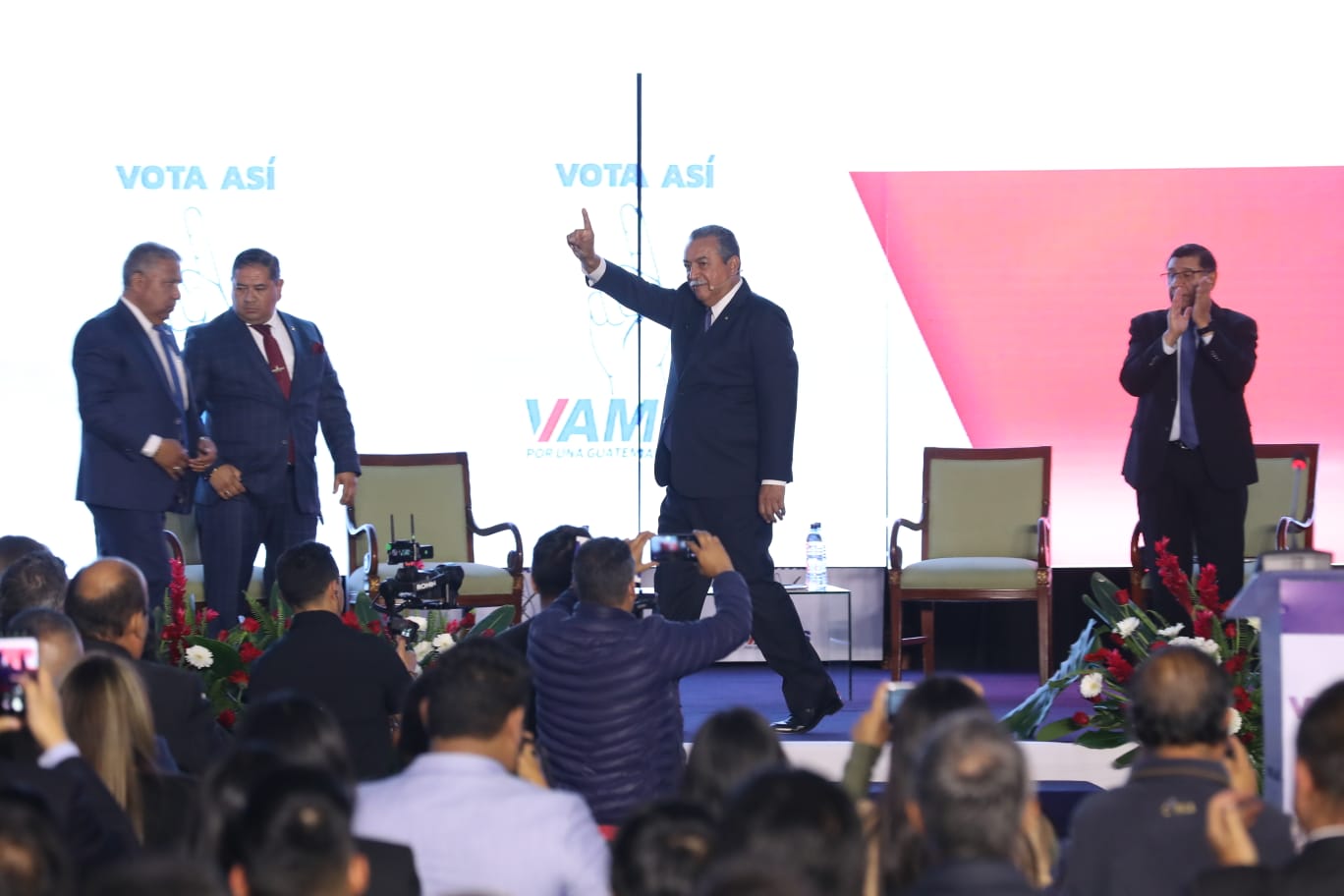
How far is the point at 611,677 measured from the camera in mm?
3512

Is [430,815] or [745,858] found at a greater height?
[745,858]

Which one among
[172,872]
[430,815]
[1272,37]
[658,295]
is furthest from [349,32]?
[172,872]

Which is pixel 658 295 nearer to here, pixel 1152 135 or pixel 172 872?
pixel 1152 135

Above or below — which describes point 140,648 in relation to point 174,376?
below

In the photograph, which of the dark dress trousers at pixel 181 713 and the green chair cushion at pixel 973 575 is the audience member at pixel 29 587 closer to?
the dark dress trousers at pixel 181 713

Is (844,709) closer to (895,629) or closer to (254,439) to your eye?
(895,629)

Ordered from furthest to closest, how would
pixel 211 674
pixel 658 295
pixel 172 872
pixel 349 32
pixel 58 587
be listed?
pixel 349 32
pixel 658 295
pixel 211 674
pixel 58 587
pixel 172 872

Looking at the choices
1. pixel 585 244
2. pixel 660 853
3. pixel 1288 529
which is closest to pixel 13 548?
pixel 585 244

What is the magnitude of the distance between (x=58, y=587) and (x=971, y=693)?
215 cm

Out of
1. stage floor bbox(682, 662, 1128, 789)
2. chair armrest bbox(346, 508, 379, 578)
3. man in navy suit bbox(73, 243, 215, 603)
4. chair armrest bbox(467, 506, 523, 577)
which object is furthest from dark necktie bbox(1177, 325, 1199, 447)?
man in navy suit bbox(73, 243, 215, 603)

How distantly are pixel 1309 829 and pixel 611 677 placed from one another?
5.27 ft

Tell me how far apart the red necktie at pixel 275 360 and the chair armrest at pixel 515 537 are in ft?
3.82

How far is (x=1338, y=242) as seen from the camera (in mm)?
7574

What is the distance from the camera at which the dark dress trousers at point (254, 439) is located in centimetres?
566
